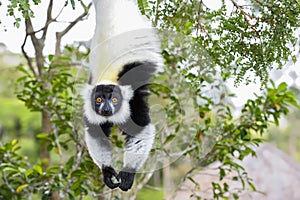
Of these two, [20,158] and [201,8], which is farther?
[20,158]

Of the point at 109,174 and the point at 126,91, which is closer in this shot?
the point at 126,91

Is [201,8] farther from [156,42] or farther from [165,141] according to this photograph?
[165,141]

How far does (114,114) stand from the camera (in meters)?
1.06

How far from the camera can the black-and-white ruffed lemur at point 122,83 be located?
3.43 ft

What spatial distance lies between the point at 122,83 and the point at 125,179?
267 mm

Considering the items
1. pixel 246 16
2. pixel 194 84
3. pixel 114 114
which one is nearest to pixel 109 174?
pixel 114 114

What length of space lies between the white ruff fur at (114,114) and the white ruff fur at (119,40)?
27 millimetres

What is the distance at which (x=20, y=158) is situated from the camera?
199cm

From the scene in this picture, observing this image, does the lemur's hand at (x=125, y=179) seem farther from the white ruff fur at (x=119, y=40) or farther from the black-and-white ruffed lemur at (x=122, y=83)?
the white ruff fur at (x=119, y=40)

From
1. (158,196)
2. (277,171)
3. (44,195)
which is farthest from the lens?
(158,196)

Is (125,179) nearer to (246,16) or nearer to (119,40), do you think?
(119,40)

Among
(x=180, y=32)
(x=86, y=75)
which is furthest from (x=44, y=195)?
(x=180, y=32)

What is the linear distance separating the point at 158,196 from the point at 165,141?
2.62 metres

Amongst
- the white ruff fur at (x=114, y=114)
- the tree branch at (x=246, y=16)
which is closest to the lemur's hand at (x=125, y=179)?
the white ruff fur at (x=114, y=114)
